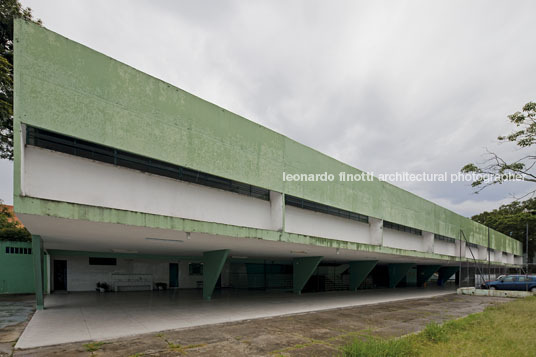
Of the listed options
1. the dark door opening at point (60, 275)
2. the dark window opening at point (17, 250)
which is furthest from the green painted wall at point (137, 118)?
the dark window opening at point (17, 250)

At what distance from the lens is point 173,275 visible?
25.0m

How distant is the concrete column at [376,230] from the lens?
21312mm

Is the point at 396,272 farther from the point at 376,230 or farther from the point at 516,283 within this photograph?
the point at 376,230

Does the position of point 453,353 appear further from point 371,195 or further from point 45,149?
point 371,195

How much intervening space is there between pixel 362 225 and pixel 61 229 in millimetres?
16574

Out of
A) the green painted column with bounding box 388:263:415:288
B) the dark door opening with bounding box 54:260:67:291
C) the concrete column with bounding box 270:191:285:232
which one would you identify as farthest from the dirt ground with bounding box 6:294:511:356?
the green painted column with bounding box 388:263:415:288

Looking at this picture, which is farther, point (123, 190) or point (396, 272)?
point (396, 272)

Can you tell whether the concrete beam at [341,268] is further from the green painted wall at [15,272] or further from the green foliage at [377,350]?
the green foliage at [377,350]

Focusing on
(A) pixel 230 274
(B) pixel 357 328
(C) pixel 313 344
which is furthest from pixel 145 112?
(A) pixel 230 274

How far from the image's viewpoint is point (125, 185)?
393 inches

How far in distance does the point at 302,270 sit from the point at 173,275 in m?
9.99

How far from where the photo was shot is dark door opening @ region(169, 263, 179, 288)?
24.9 metres

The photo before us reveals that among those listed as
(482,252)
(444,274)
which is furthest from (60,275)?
(482,252)

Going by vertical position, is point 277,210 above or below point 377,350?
above
